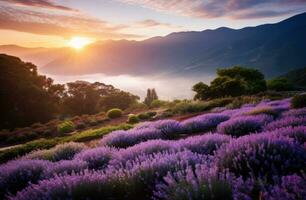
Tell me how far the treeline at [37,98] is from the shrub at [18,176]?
37.1m

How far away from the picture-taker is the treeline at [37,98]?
40531 mm

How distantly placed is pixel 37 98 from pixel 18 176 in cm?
3914

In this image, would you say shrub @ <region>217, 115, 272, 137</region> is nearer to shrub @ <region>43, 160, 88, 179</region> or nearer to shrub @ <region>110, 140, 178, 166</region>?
shrub @ <region>110, 140, 178, 166</region>

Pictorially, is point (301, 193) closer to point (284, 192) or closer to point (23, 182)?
point (284, 192)

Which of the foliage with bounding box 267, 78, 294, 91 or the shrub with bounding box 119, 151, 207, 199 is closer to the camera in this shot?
the shrub with bounding box 119, 151, 207, 199

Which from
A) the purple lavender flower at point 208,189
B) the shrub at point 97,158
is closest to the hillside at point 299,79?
the shrub at point 97,158

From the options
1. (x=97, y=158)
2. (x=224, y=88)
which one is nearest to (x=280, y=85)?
(x=224, y=88)

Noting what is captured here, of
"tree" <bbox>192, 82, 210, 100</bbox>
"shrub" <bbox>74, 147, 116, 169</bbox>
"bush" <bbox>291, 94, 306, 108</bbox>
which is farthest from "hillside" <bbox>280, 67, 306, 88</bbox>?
"shrub" <bbox>74, 147, 116, 169</bbox>

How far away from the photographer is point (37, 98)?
41.9m

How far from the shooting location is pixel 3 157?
13.0 m

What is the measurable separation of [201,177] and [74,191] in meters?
1.40

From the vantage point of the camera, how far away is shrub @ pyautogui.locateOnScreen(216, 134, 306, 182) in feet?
11.1

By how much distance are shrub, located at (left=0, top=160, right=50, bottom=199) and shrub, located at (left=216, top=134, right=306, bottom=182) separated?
289 cm

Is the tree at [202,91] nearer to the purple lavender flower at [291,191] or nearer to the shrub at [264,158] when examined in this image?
the shrub at [264,158]
